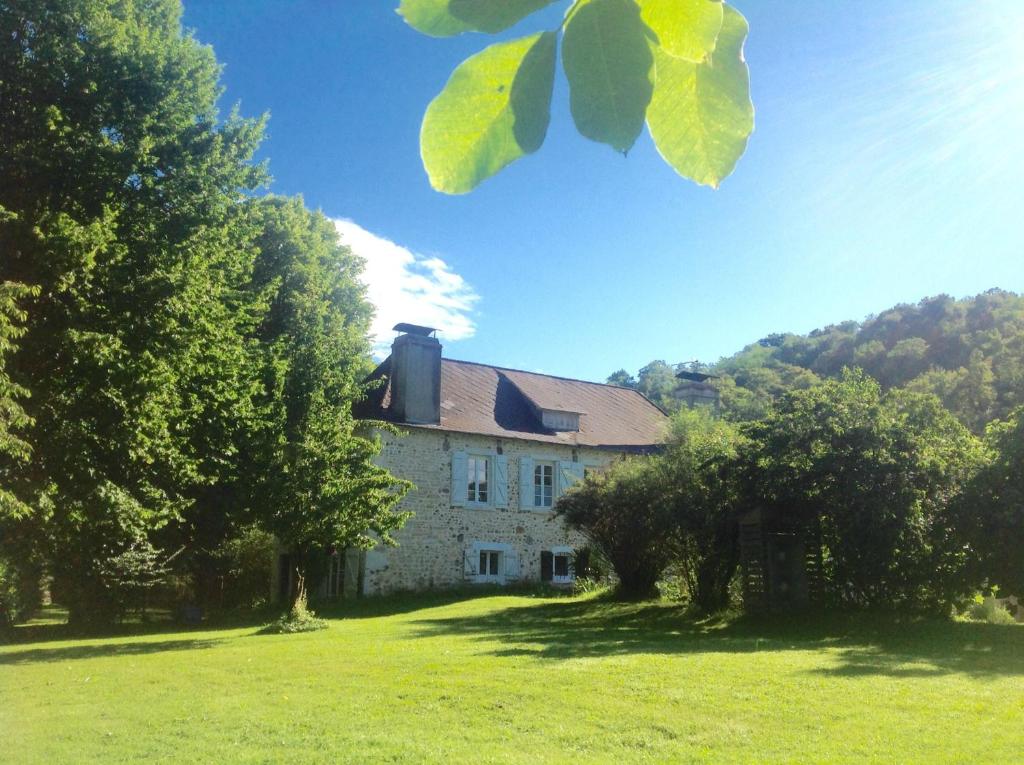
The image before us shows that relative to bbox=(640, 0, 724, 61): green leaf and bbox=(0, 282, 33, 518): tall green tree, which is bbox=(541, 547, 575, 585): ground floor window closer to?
bbox=(0, 282, 33, 518): tall green tree

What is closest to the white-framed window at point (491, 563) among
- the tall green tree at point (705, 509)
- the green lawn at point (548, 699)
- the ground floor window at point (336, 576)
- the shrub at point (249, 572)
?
the ground floor window at point (336, 576)

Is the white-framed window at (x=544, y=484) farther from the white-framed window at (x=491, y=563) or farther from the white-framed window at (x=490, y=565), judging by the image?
the white-framed window at (x=490, y=565)

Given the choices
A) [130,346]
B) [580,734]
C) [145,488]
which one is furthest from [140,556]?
[580,734]

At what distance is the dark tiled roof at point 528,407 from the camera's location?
76.8ft

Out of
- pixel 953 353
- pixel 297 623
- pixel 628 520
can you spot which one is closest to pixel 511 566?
pixel 628 520

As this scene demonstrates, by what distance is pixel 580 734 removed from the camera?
5.58m

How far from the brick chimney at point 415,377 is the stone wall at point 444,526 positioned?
597 millimetres

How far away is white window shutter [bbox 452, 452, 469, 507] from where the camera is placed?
74.1ft

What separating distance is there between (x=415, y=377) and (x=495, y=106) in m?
22.3

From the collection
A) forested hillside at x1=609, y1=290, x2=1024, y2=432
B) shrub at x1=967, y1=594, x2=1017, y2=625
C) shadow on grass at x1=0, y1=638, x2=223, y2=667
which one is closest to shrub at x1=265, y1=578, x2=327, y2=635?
shadow on grass at x1=0, y1=638, x2=223, y2=667

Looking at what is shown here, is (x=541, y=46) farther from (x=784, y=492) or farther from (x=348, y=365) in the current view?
→ (x=348, y=365)

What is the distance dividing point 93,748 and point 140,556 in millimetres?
13691

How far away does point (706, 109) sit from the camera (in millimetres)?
701

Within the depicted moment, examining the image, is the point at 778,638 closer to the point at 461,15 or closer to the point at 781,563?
the point at 781,563
